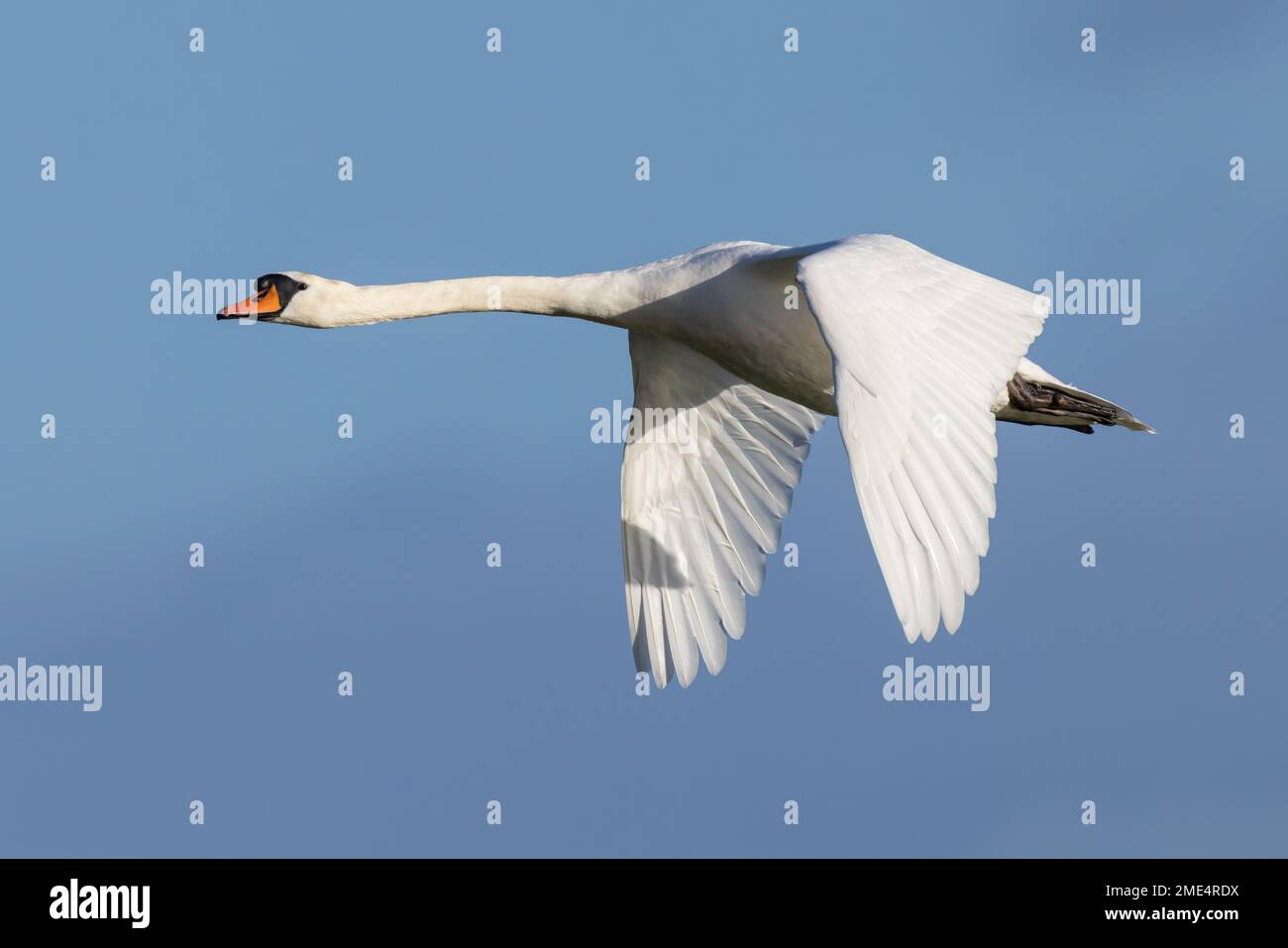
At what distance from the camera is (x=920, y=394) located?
37.2 feet

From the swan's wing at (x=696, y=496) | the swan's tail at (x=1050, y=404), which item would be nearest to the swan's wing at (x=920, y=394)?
the swan's tail at (x=1050, y=404)

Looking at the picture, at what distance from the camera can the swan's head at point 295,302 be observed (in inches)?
602

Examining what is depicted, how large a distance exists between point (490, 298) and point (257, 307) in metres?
1.67

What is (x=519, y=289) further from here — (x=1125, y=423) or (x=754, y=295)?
(x=1125, y=423)

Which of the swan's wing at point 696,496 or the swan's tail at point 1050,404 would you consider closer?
the swan's tail at point 1050,404

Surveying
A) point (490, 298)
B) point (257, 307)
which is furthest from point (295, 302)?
point (490, 298)

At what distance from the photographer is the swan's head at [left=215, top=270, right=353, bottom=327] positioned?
1530 cm

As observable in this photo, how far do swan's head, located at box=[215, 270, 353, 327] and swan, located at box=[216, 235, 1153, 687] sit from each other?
0.4 inches

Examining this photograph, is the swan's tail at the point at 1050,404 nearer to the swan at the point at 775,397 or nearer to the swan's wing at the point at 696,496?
the swan at the point at 775,397

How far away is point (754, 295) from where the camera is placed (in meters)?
14.6

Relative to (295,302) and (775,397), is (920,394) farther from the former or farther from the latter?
(775,397)

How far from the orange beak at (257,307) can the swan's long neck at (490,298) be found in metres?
0.39

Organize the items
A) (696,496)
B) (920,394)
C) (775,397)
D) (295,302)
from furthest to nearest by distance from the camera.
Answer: (775,397), (696,496), (295,302), (920,394)

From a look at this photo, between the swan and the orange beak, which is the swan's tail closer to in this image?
the swan
